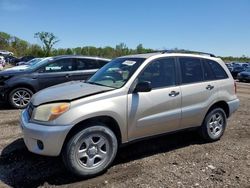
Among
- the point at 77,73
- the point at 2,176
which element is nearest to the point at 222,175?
the point at 2,176

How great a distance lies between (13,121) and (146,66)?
4149 millimetres

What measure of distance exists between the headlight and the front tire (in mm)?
381

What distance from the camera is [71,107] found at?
14.8ft

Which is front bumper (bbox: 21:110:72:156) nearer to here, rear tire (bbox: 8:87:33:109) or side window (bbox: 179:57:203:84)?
side window (bbox: 179:57:203:84)

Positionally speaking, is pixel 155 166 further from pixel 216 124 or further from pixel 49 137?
pixel 216 124

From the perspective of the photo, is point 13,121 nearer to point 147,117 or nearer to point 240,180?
point 147,117

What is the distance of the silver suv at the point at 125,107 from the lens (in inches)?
177

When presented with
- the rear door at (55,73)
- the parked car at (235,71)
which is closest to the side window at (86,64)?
the rear door at (55,73)

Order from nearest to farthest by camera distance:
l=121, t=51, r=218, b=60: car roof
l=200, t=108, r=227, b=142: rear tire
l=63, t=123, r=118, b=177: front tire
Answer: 1. l=63, t=123, r=118, b=177: front tire
2. l=121, t=51, r=218, b=60: car roof
3. l=200, t=108, r=227, b=142: rear tire

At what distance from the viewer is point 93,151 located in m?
4.70

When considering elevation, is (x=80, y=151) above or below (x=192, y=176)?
above

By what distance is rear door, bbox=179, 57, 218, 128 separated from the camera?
19.1 feet

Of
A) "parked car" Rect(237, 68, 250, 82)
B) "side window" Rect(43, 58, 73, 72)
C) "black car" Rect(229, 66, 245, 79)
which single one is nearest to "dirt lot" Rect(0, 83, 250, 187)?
"side window" Rect(43, 58, 73, 72)

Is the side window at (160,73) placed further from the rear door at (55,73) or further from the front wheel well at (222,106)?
the rear door at (55,73)
